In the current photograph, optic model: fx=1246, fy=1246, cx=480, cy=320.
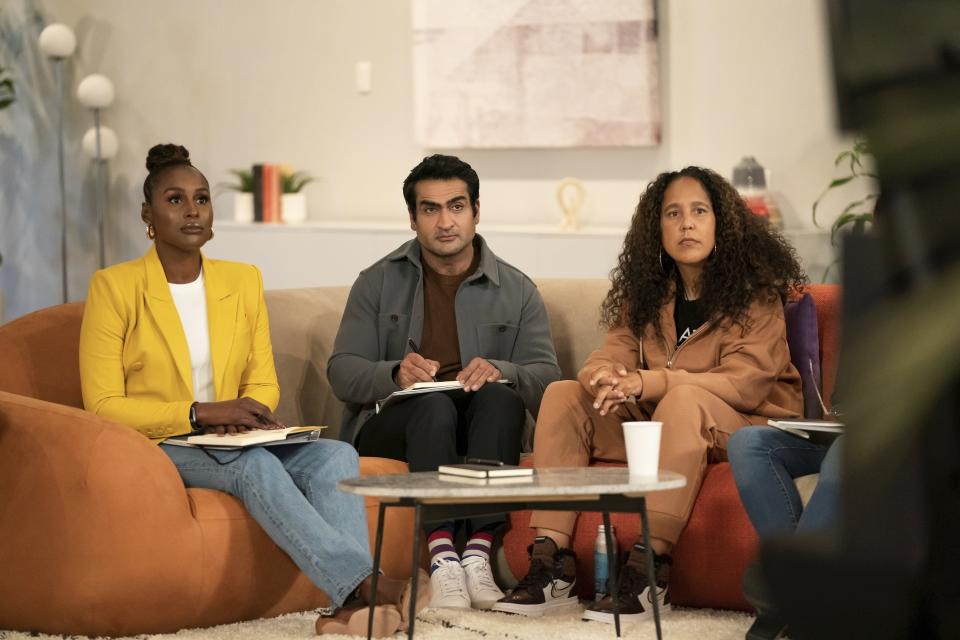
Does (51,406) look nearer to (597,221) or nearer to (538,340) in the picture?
(538,340)

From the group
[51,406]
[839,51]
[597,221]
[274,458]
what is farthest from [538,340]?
[839,51]

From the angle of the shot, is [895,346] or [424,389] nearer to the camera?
[895,346]

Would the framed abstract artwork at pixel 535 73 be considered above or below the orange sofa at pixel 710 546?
above

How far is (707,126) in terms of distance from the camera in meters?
5.08

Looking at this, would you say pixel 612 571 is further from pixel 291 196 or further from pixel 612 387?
pixel 291 196

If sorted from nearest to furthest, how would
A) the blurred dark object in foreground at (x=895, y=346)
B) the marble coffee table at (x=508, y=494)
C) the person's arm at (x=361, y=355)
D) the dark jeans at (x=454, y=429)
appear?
the blurred dark object in foreground at (x=895, y=346) < the marble coffee table at (x=508, y=494) < the dark jeans at (x=454, y=429) < the person's arm at (x=361, y=355)

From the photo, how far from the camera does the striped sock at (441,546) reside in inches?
112

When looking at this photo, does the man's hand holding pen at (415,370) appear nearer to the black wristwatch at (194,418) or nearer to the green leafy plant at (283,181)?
the black wristwatch at (194,418)

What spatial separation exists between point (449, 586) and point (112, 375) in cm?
92

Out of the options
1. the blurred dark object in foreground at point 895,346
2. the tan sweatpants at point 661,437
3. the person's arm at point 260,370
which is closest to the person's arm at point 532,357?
the tan sweatpants at point 661,437

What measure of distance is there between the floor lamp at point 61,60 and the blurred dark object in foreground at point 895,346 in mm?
5986

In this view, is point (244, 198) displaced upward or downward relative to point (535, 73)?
downward

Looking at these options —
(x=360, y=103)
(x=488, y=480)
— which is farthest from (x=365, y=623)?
(x=360, y=103)

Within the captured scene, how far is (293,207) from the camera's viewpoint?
570cm
